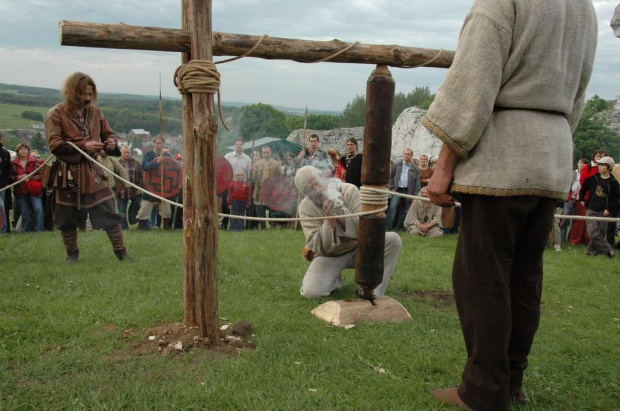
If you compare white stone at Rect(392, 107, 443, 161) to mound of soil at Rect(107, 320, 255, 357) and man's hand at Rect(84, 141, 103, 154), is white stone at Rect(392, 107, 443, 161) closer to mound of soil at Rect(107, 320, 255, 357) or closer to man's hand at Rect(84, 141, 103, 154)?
man's hand at Rect(84, 141, 103, 154)

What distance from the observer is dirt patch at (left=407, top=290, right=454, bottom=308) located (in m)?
5.52

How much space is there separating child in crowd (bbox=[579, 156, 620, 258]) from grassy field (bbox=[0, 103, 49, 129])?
20836 millimetres

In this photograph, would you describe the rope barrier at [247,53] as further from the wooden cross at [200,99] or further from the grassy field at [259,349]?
the grassy field at [259,349]

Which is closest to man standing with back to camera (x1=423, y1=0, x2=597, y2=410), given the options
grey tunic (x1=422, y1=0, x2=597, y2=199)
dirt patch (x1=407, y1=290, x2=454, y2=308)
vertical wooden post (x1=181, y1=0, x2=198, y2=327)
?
grey tunic (x1=422, y1=0, x2=597, y2=199)

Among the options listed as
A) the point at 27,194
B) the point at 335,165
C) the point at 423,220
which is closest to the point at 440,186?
the point at 335,165

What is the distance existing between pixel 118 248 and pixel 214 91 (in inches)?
151

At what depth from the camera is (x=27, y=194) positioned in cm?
1026

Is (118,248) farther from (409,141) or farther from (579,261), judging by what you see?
(409,141)

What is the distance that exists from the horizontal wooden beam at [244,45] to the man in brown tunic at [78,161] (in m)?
2.83

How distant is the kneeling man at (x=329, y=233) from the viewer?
211 inches

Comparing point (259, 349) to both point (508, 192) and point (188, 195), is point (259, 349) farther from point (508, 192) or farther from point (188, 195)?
point (508, 192)

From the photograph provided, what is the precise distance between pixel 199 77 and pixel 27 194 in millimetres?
8080

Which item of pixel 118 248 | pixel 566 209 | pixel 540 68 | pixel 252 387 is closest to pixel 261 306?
pixel 252 387

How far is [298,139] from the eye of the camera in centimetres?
1916
